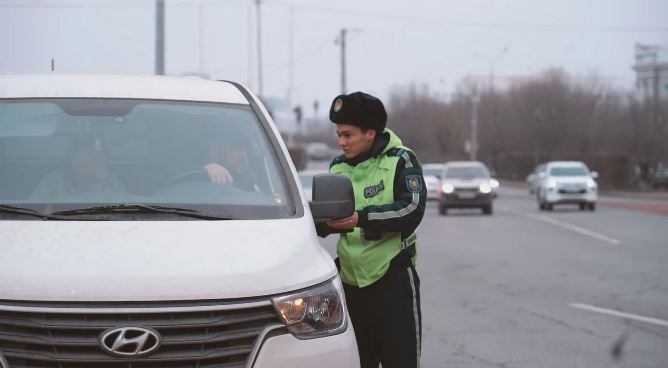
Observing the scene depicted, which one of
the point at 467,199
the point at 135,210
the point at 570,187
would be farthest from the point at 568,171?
the point at 135,210

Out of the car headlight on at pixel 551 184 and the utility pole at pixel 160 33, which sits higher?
the utility pole at pixel 160 33

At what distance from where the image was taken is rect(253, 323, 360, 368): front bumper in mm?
3955

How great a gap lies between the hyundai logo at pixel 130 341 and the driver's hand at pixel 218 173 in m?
1.24

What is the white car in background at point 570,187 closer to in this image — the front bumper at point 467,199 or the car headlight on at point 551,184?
the car headlight on at point 551,184

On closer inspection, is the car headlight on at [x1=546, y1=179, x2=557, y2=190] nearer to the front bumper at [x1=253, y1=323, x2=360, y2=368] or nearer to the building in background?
the front bumper at [x1=253, y1=323, x2=360, y2=368]

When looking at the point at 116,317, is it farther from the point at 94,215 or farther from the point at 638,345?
the point at 638,345

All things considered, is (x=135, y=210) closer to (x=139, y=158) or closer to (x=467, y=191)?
(x=139, y=158)

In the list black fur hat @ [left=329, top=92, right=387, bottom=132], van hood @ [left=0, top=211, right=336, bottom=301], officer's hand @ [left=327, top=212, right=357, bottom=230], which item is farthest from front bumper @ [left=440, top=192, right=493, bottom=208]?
van hood @ [left=0, top=211, right=336, bottom=301]

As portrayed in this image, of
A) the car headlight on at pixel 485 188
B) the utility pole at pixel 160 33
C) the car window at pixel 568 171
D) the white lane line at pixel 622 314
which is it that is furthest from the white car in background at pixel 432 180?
the white lane line at pixel 622 314

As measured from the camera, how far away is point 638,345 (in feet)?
30.2

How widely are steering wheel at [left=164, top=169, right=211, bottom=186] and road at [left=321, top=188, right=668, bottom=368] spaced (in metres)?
3.80

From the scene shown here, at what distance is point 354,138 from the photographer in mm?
5195

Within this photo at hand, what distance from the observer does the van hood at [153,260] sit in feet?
12.4

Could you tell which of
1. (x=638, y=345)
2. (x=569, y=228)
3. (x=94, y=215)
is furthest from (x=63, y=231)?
(x=569, y=228)
